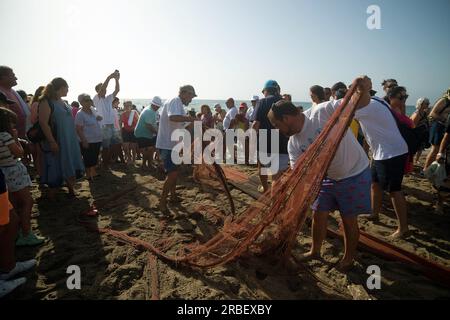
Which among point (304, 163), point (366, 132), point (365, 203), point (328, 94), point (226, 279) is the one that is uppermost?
point (328, 94)

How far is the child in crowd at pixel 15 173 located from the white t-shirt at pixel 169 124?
6.49 feet

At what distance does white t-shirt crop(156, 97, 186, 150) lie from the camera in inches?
183

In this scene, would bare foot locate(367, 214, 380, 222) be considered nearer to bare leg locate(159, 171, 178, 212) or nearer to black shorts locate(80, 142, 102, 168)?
bare leg locate(159, 171, 178, 212)

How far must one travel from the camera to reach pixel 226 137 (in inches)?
389

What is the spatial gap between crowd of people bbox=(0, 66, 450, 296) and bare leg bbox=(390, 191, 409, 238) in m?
0.01

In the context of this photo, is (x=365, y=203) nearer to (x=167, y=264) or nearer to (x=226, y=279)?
(x=226, y=279)

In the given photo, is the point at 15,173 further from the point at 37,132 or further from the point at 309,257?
the point at 309,257

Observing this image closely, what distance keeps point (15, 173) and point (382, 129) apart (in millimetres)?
4792

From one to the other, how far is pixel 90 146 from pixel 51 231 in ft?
8.91

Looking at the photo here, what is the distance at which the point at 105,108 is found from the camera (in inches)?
289

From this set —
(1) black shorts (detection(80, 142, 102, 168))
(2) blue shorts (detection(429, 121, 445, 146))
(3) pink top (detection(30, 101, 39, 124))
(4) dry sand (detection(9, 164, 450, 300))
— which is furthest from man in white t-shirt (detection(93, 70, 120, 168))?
(2) blue shorts (detection(429, 121, 445, 146))

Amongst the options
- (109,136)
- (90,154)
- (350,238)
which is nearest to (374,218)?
(350,238)

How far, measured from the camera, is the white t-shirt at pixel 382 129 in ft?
11.5

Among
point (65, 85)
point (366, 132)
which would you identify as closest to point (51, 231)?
point (65, 85)
